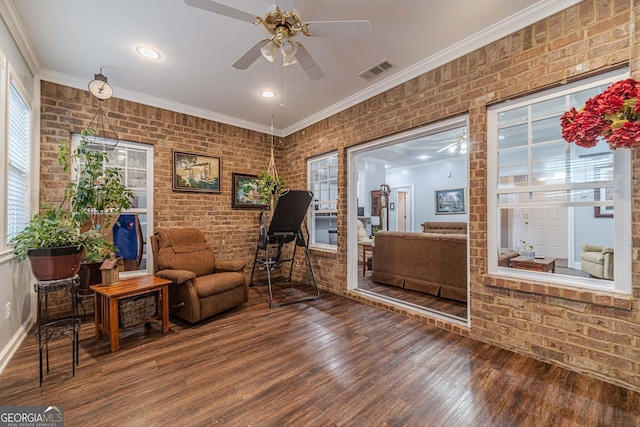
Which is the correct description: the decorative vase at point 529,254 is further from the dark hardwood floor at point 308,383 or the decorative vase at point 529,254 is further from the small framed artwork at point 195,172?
the small framed artwork at point 195,172

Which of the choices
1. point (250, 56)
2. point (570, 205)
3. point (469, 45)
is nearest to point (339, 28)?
point (250, 56)

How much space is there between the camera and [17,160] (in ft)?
8.19

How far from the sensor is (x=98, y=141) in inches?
133

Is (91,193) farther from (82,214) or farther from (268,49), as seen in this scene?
(268,49)

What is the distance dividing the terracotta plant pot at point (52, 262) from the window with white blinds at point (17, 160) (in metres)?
0.68

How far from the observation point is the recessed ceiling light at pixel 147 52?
261 cm

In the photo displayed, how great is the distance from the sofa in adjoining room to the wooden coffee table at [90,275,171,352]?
10.5ft

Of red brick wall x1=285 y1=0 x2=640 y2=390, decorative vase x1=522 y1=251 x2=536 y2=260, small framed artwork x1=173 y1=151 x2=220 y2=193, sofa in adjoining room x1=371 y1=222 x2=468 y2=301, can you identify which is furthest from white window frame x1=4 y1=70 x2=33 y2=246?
decorative vase x1=522 y1=251 x2=536 y2=260

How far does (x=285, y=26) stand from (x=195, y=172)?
284 cm

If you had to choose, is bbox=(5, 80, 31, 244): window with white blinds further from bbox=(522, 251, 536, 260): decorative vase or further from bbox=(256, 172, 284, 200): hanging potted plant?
bbox=(522, 251, 536, 260): decorative vase

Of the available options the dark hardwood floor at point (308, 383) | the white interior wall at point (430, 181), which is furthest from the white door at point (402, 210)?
the dark hardwood floor at point (308, 383)

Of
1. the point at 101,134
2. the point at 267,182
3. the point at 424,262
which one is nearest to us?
the point at 101,134

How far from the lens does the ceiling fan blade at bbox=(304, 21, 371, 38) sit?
176 centimetres

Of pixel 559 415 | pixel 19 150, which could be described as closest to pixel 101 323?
pixel 19 150
